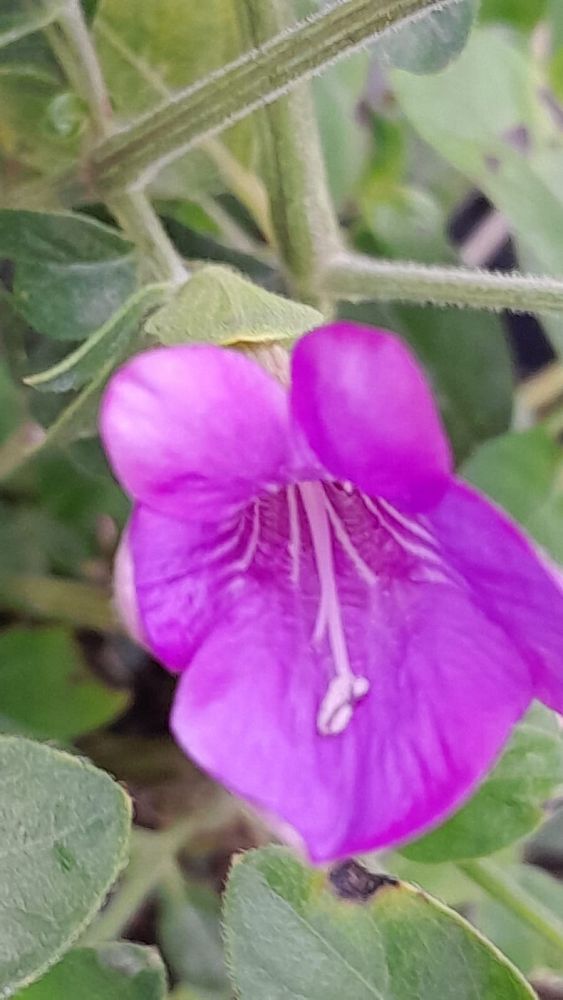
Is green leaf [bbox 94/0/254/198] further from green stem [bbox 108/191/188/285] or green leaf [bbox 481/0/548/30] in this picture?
green leaf [bbox 481/0/548/30]

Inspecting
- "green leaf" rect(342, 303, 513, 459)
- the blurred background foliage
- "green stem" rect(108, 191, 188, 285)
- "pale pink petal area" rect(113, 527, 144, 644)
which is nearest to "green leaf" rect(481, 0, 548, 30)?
the blurred background foliage

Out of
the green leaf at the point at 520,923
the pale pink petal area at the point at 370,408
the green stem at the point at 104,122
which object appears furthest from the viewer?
the green leaf at the point at 520,923

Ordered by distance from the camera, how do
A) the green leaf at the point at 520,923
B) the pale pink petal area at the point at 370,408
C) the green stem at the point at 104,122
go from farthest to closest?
the green leaf at the point at 520,923 < the green stem at the point at 104,122 < the pale pink petal area at the point at 370,408

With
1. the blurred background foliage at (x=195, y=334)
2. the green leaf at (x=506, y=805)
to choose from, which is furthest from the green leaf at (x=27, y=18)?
the green leaf at (x=506, y=805)

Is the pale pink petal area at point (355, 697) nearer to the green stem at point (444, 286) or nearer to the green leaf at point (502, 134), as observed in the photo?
the green stem at point (444, 286)

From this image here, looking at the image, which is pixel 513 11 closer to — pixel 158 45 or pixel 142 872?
pixel 158 45

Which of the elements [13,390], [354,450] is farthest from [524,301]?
[13,390]

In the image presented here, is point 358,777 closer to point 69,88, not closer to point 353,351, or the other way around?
point 353,351
